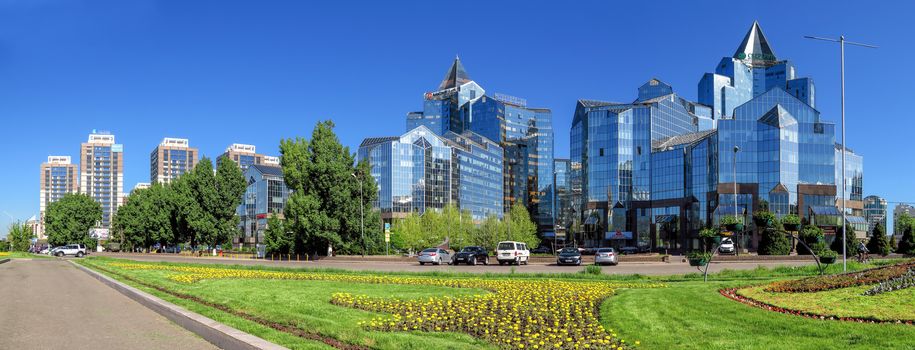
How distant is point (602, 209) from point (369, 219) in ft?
270

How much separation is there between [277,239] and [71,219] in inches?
2413

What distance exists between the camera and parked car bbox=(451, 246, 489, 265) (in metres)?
50.8

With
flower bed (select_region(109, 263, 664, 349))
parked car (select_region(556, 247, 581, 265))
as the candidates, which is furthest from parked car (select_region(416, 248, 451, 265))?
flower bed (select_region(109, 263, 664, 349))

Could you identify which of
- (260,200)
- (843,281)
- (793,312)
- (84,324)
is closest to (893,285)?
(843,281)

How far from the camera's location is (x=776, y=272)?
30.9 m

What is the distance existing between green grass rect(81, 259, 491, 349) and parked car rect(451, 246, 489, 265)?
2939 cm

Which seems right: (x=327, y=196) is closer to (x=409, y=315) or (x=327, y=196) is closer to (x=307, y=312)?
(x=307, y=312)

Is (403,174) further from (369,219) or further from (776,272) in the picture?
(776,272)

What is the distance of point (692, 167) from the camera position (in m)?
122

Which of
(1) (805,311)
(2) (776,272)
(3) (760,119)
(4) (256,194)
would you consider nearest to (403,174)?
(4) (256,194)

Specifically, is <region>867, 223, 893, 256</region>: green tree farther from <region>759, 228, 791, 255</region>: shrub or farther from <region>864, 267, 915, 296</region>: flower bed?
<region>864, 267, 915, 296</region>: flower bed

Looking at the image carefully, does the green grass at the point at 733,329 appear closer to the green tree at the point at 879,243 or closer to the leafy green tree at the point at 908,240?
the green tree at the point at 879,243

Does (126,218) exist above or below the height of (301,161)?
below

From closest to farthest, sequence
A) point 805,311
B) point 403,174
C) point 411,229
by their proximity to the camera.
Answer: point 805,311, point 411,229, point 403,174
